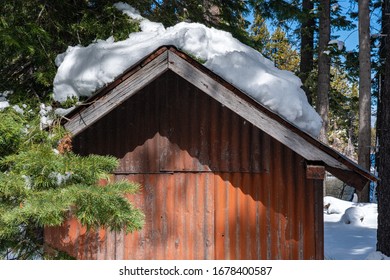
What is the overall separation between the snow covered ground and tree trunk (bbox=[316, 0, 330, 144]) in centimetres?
318

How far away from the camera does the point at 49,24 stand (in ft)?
19.1

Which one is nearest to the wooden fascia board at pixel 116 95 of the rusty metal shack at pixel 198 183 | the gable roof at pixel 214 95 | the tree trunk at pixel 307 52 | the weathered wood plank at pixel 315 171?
the gable roof at pixel 214 95

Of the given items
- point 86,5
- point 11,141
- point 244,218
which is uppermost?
point 86,5

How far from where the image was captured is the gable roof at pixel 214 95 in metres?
4.03

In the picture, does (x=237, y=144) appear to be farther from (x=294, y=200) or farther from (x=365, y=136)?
(x=365, y=136)

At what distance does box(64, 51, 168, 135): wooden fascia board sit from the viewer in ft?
13.1

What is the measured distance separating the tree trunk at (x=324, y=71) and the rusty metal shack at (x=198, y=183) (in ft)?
38.3

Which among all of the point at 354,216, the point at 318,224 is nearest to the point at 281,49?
the point at 354,216

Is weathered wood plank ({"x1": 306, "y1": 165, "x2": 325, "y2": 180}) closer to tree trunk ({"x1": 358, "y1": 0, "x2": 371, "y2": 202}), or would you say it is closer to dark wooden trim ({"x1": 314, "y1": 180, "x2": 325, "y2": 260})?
dark wooden trim ({"x1": 314, "y1": 180, "x2": 325, "y2": 260})

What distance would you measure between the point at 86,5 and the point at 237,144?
3.64 meters

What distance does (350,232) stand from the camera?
504 inches

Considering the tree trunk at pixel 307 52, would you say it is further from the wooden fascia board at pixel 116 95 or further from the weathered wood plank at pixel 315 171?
the wooden fascia board at pixel 116 95

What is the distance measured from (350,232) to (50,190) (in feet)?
39.5
